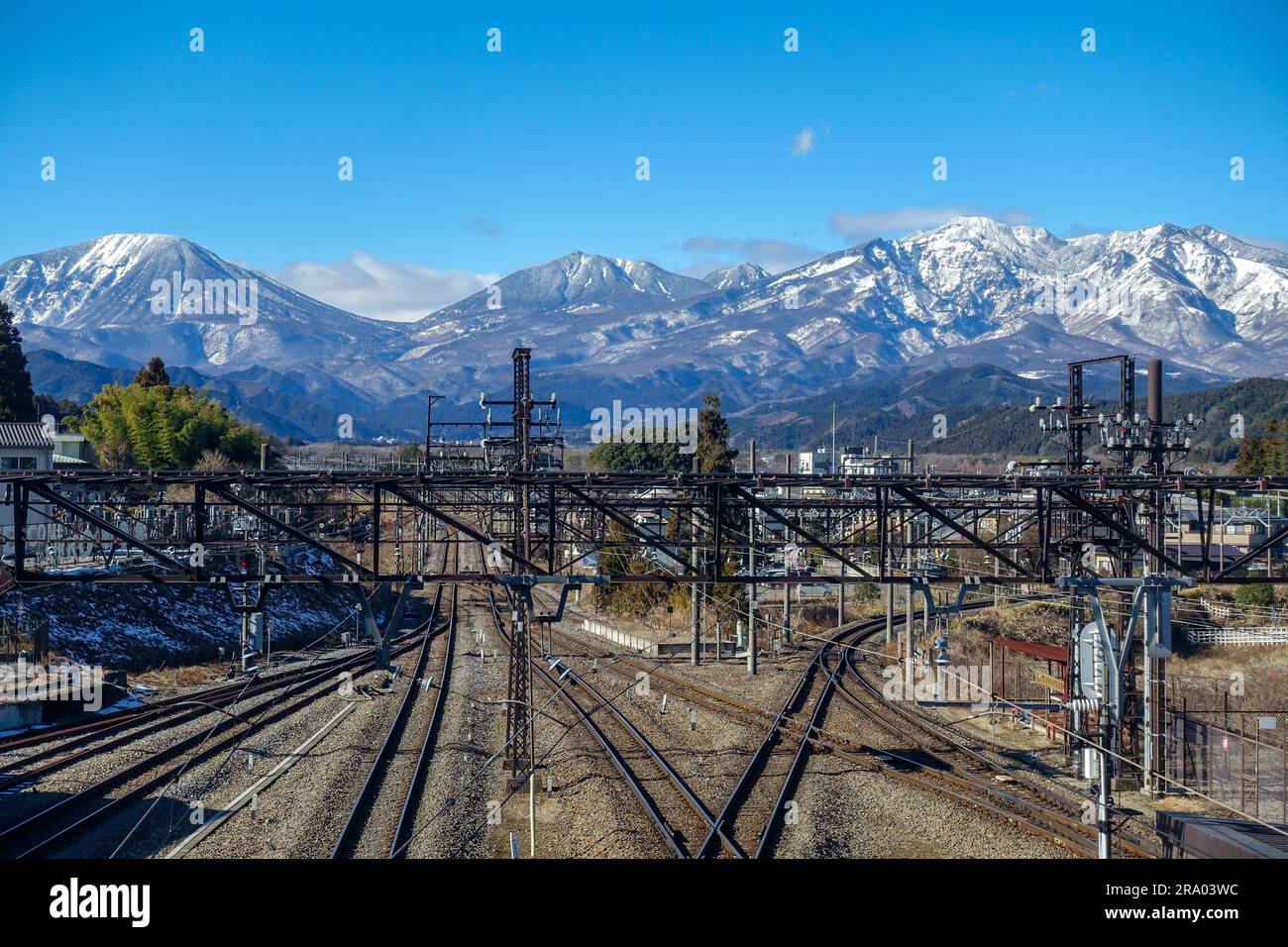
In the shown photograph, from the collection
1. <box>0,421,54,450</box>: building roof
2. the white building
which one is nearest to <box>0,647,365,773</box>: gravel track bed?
the white building

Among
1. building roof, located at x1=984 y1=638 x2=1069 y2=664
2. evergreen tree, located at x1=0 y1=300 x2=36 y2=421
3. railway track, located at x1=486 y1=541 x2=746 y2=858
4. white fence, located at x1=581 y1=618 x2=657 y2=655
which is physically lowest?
white fence, located at x1=581 y1=618 x2=657 y2=655

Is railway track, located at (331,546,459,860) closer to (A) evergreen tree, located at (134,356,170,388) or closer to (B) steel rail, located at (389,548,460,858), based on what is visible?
(B) steel rail, located at (389,548,460,858)

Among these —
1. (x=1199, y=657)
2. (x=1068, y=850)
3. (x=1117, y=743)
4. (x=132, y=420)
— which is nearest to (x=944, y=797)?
(x=1068, y=850)

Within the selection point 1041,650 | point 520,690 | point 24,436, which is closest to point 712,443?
point 1041,650

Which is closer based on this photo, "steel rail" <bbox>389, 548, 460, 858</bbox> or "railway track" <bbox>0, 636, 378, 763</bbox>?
"steel rail" <bbox>389, 548, 460, 858</bbox>

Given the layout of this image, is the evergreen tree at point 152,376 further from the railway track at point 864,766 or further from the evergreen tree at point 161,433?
the railway track at point 864,766

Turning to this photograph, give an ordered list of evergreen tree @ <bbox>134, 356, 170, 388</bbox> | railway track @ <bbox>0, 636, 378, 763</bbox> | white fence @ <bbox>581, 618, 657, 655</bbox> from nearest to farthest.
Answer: railway track @ <bbox>0, 636, 378, 763</bbox>
white fence @ <bbox>581, 618, 657, 655</bbox>
evergreen tree @ <bbox>134, 356, 170, 388</bbox>

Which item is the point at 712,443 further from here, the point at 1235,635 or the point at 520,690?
the point at 520,690

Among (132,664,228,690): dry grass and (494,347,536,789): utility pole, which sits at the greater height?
(494,347,536,789): utility pole
